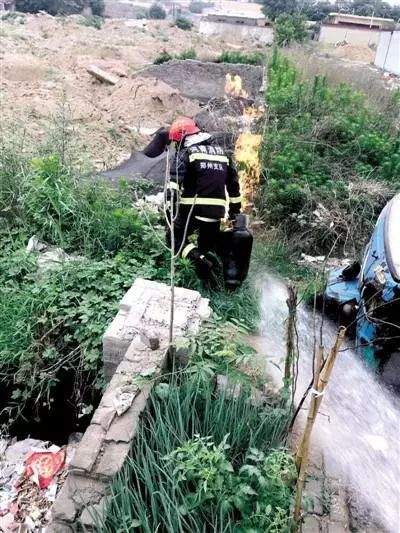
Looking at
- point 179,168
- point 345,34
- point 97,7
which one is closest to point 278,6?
point 345,34

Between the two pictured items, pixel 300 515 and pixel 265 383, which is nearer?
pixel 300 515

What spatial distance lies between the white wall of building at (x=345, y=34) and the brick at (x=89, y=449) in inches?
1557

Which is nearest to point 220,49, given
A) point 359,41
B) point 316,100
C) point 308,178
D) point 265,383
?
point 359,41

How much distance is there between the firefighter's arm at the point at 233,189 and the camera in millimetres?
4801

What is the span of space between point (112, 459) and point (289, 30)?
1081 inches

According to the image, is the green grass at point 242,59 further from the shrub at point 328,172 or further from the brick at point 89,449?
the brick at point 89,449

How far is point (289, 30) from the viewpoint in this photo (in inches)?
1019

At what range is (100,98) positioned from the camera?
1584 centimetres

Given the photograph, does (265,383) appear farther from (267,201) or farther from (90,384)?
(267,201)

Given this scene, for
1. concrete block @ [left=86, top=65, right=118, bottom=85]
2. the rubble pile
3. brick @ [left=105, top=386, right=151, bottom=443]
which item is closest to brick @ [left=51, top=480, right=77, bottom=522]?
brick @ [left=105, top=386, right=151, bottom=443]

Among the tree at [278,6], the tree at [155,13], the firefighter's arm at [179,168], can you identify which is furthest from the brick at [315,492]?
the tree at [155,13]

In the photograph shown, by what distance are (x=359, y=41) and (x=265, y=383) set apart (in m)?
40.1

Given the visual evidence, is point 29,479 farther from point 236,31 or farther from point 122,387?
point 236,31

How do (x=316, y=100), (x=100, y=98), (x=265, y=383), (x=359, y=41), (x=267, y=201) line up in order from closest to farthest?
(x=265, y=383), (x=267, y=201), (x=316, y=100), (x=100, y=98), (x=359, y=41)
